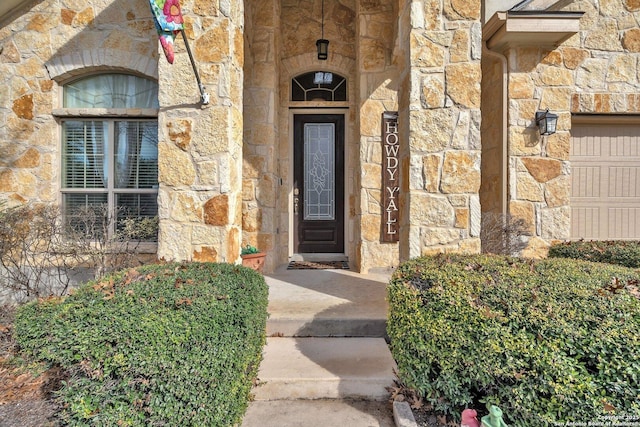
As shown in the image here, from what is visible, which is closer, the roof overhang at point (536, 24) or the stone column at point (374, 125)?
the roof overhang at point (536, 24)

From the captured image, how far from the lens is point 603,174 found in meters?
4.29

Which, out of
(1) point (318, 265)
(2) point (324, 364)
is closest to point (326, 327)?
(2) point (324, 364)

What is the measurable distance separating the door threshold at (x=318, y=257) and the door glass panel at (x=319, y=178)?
593 millimetres

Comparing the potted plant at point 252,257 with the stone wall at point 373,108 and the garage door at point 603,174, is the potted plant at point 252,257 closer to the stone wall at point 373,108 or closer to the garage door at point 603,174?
Answer: the stone wall at point 373,108

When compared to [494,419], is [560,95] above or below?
above

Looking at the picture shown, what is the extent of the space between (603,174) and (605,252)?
164cm

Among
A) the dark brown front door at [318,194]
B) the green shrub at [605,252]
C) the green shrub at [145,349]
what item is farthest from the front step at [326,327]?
the dark brown front door at [318,194]

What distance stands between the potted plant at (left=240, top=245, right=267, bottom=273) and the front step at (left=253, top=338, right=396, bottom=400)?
150cm

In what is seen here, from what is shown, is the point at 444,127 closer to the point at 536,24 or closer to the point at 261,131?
the point at 536,24

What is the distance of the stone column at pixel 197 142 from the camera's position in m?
2.71

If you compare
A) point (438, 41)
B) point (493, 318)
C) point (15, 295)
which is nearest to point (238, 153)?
point (438, 41)

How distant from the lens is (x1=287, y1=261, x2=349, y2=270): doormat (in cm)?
468

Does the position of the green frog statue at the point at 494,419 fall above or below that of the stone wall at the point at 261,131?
below

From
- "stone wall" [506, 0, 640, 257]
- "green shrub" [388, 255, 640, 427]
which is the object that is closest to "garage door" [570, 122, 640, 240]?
"stone wall" [506, 0, 640, 257]
